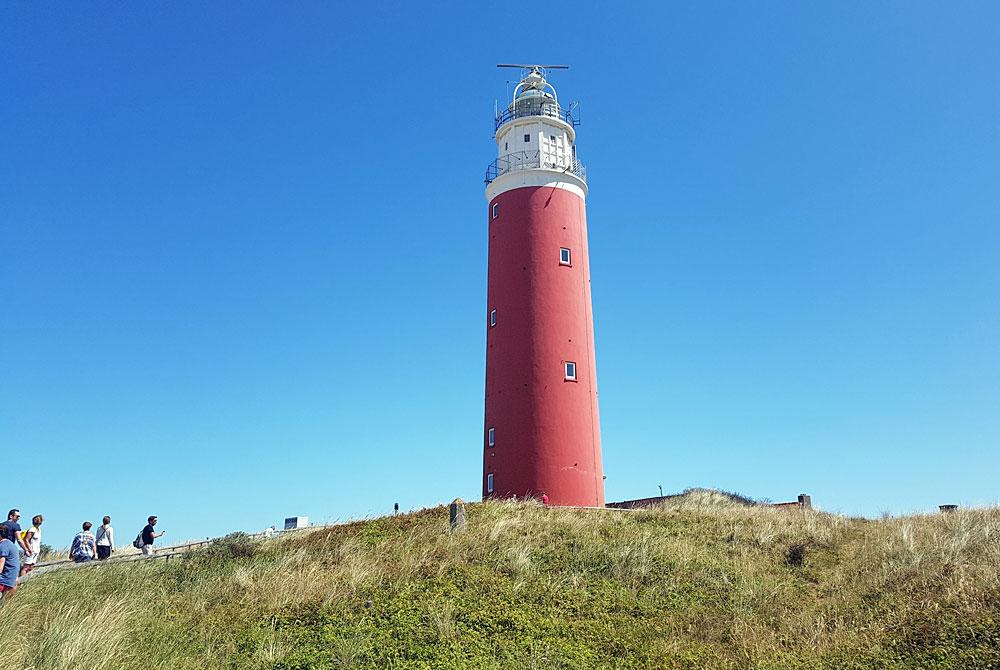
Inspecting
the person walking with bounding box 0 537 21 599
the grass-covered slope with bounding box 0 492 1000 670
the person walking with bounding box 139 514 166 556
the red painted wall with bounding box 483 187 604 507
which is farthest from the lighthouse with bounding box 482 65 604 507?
the person walking with bounding box 0 537 21 599

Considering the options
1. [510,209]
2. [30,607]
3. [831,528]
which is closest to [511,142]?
[510,209]

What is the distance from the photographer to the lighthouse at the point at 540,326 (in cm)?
2611

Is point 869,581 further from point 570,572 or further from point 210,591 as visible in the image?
point 210,591

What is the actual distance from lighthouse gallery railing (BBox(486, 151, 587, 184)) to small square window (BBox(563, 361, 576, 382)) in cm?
753

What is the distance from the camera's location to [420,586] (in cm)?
1394

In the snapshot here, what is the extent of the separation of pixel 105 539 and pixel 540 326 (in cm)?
1477

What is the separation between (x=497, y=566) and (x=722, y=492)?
21.8m

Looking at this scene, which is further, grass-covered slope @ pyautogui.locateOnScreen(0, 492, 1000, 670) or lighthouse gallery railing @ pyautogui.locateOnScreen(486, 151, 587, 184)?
lighthouse gallery railing @ pyautogui.locateOnScreen(486, 151, 587, 184)

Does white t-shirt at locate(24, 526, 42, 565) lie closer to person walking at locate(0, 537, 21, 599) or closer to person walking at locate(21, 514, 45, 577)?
person walking at locate(21, 514, 45, 577)

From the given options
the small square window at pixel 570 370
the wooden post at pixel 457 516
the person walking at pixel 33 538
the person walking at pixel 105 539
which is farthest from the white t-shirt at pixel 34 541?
the small square window at pixel 570 370

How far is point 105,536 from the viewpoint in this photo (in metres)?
19.2

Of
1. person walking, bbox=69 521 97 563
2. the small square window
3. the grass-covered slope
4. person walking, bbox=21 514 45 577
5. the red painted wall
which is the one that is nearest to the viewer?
the grass-covered slope

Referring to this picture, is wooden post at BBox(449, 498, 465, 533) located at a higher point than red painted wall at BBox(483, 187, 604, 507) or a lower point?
lower

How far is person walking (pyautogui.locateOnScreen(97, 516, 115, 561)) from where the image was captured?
19047 millimetres
